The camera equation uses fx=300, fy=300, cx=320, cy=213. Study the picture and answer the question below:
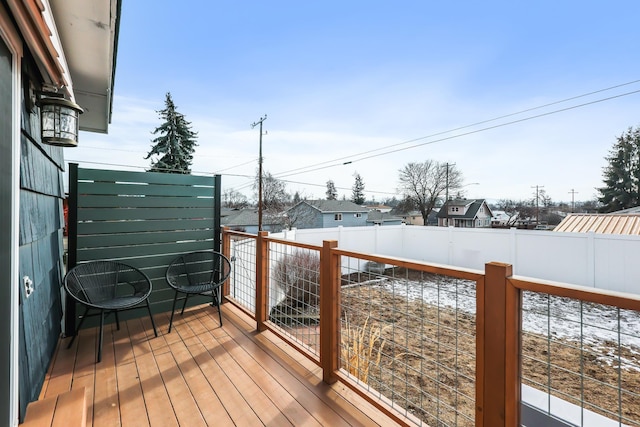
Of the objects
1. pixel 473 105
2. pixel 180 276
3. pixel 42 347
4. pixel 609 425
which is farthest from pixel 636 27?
pixel 42 347

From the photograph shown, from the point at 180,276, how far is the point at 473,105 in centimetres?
1574

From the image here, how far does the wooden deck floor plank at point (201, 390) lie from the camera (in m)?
1.67

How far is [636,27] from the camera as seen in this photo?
9.82 metres

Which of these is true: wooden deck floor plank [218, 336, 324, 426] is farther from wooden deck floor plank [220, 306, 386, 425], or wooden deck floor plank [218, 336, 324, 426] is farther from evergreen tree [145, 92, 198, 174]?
evergreen tree [145, 92, 198, 174]

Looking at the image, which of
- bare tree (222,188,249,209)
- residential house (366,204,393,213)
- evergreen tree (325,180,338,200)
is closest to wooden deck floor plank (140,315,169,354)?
bare tree (222,188,249,209)

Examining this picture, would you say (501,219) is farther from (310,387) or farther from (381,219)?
(310,387)

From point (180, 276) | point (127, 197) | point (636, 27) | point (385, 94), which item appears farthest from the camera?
point (385, 94)

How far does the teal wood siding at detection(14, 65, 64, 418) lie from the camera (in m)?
1.55

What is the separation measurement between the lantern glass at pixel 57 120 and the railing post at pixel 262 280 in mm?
1575

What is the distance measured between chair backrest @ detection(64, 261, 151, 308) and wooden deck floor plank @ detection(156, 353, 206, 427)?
63 cm

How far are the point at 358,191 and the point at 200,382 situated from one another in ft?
121

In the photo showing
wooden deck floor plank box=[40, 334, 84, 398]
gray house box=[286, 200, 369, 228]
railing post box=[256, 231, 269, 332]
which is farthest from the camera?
gray house box=[286, 200, 369, 228]

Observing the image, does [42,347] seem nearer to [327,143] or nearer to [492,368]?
[492,368]

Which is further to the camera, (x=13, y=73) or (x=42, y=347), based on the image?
(x=42, y=347)
